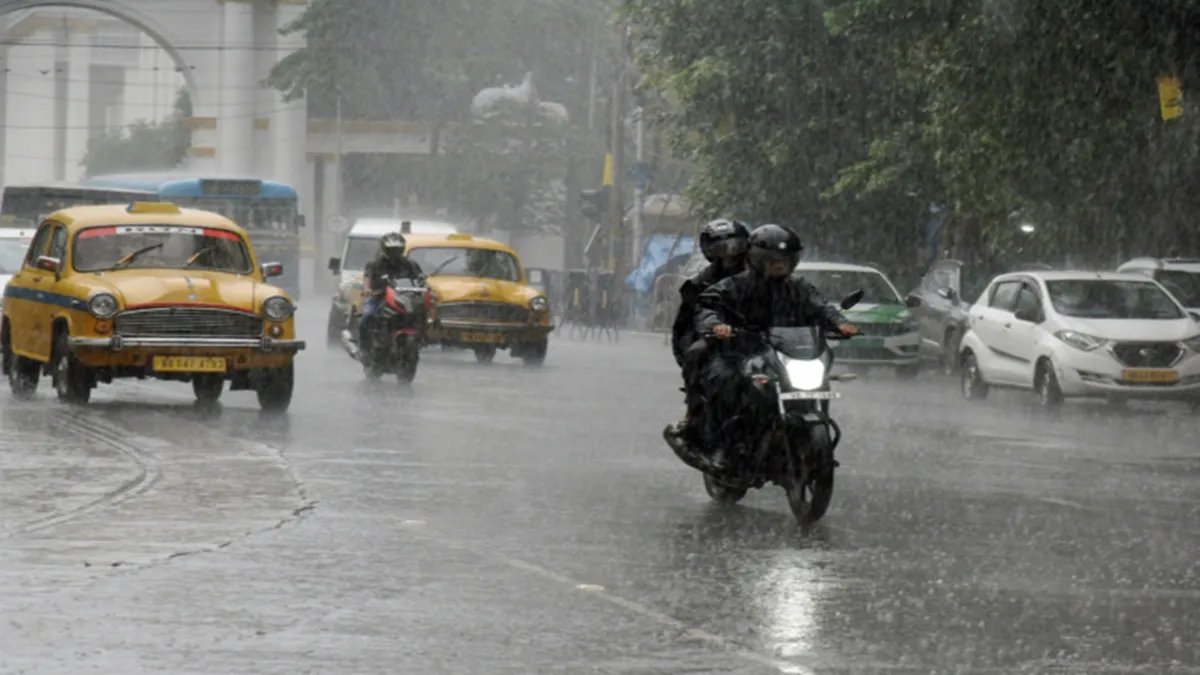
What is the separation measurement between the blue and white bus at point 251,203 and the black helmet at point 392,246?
21.0m

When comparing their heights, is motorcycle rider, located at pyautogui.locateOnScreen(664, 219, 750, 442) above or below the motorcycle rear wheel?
above

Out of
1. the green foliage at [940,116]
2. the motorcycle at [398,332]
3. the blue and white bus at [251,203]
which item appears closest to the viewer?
the motorcycle at [398,332]

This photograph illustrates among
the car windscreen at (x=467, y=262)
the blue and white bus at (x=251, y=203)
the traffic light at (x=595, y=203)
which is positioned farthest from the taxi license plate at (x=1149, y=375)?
→ the traffic light at (x=595, y=203)

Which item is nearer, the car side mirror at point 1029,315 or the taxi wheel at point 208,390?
the taxi wheel at point 208,390

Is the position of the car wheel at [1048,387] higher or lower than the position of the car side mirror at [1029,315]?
lower

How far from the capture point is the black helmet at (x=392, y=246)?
2842 centimetres

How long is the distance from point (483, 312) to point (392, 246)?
208 inches

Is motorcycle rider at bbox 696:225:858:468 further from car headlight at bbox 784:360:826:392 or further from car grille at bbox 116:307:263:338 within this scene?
car grille at bbox 116:307:263:338

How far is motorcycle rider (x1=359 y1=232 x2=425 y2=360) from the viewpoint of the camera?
92.8 ft

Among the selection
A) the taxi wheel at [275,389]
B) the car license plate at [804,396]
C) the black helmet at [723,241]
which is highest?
the black helmet at [723,241]

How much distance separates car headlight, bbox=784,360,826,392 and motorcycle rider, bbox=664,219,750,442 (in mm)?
1049

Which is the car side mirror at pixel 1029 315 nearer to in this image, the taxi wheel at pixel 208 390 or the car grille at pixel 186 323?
the taxi wheel at pixel 208 390

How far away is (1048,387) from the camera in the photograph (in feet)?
86.9

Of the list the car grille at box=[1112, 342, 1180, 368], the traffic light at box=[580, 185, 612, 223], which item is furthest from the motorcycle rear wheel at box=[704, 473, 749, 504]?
the traffic light at box=[580, 185, 612, 223]
